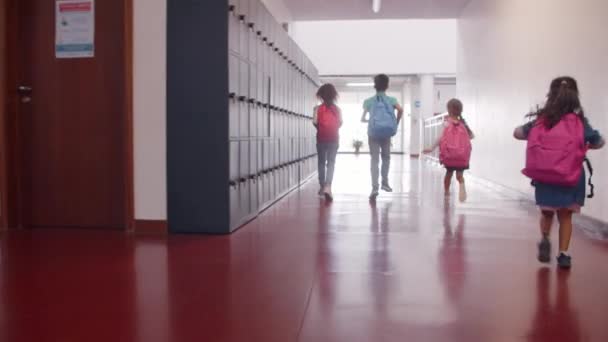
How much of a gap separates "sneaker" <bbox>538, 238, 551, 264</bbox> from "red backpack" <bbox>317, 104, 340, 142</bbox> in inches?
154

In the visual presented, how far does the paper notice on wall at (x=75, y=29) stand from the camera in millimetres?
4996

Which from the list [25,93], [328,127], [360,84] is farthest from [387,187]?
[360,84]

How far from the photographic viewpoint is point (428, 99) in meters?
22.7

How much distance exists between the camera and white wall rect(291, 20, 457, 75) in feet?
72.0

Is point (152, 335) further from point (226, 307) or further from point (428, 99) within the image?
point (428, 99)

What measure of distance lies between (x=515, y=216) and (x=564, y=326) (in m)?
3.64

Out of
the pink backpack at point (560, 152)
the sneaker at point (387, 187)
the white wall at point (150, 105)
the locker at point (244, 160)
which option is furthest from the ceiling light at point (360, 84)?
the pink backpack at point (560, 152)

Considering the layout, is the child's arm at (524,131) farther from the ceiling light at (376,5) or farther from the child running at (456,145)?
the ceiling light at (376,5)

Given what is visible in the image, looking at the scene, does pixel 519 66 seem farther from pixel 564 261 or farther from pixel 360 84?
pixel 360 84

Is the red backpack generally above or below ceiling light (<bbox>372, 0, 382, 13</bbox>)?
below

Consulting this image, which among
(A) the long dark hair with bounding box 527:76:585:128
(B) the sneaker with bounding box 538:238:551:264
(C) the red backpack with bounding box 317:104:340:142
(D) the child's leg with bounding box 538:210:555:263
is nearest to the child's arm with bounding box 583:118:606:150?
(A) the long dark hair with bounding box 527:76:585:128

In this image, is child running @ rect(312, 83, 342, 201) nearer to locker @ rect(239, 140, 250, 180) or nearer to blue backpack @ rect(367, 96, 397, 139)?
blue backpack @ rect(367, 96, 397, 139)

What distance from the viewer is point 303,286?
317cm

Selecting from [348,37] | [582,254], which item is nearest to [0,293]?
[582,254]
